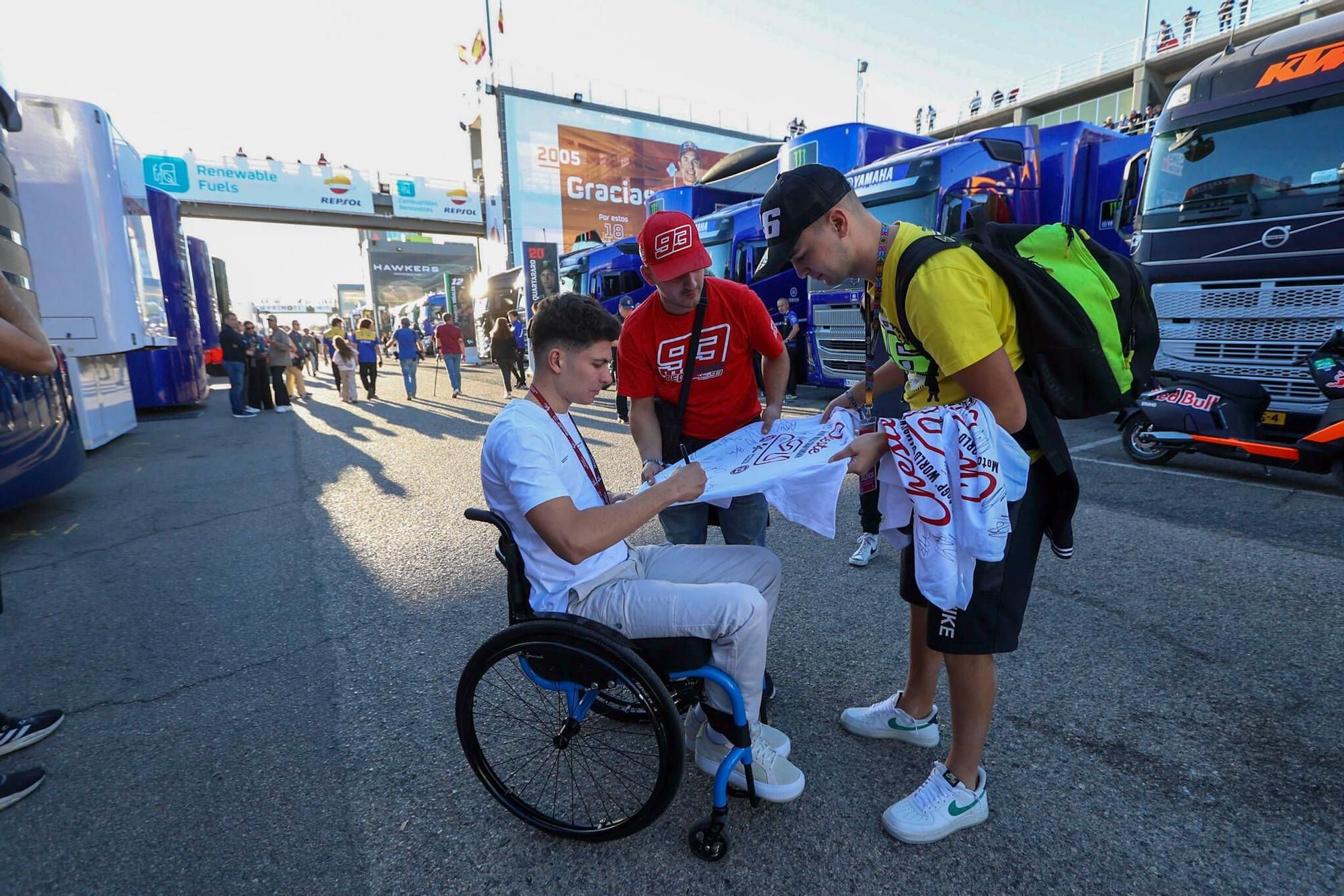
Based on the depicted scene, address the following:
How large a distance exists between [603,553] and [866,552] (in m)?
2.39

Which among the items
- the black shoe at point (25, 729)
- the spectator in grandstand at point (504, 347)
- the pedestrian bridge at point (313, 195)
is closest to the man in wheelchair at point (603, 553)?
the black shoe at point (25, 729)

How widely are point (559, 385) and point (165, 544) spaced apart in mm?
4419

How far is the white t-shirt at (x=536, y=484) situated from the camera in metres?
1.67

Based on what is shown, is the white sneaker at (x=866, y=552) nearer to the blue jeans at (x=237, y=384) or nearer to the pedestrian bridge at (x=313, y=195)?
the blue jeans at (x=237, y=384)

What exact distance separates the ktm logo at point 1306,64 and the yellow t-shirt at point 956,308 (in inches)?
240

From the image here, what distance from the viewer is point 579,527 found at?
164 centimetres

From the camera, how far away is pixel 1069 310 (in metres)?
1.54

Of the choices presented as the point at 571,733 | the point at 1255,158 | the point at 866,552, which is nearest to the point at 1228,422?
the point at 1255,158

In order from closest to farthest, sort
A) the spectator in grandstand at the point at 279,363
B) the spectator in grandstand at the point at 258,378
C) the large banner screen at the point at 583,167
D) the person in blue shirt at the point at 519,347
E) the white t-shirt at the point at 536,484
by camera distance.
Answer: the white t-shirt at the point at 536,484
the spectator in grandstand at the point at 258,378
the spectator in grandstand at the point at 279,363
the person in blue shirt at the point at 519,347
the large banner screen at the point at 583,167

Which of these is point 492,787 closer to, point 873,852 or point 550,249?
point 873,852

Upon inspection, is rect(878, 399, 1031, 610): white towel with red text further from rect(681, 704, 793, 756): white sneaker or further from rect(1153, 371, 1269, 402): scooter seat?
rect(1153, 371, 1269, 402): scooter seat

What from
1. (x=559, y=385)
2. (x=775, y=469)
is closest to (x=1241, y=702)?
(x=775, y=469)

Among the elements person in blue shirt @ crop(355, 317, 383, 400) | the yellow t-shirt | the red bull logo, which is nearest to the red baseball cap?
the yellow t-shirt

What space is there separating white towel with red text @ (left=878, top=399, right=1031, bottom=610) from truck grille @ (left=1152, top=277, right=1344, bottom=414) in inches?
219
